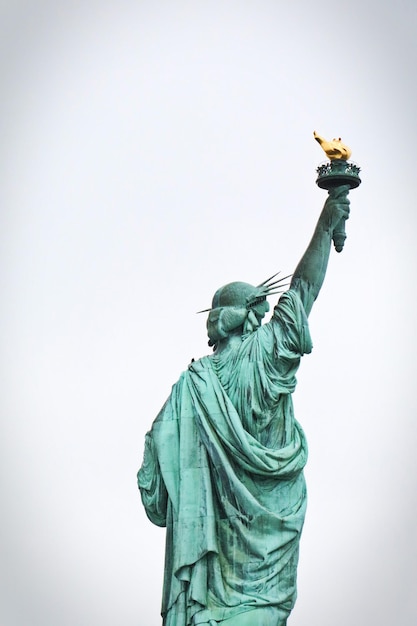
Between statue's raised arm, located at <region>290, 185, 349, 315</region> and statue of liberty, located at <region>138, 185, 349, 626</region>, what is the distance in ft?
0.04

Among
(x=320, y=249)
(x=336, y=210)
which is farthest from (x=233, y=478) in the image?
(x=336, y=210)

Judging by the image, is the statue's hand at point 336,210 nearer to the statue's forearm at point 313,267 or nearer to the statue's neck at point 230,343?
the statue's forearm at point 313,267

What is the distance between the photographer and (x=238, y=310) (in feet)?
77.0

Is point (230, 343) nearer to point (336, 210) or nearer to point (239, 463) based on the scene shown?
point (239, 463)

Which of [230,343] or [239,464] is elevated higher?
[230,343]

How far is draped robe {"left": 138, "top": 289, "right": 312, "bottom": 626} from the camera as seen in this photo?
22.3 meters

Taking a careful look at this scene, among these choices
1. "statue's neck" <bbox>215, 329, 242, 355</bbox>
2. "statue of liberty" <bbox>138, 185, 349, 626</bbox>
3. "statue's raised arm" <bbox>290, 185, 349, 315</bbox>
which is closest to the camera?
"statue of liberty" <bbox>138, 185, 349, 626</bbox>

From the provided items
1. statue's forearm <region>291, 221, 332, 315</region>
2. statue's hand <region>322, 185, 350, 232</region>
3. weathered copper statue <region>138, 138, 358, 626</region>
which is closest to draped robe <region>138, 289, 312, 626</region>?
weathered copper statue <region>138, 138, 358, 626</region>

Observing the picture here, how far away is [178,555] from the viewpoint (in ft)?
73.5

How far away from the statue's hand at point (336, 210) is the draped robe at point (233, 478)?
85cm

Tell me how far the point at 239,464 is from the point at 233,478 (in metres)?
0.17

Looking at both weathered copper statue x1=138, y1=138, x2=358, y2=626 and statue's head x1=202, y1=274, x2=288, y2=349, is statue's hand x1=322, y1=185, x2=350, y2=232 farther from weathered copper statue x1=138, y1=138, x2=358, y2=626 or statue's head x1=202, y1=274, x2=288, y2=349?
statue's head x1=202, y1=274, x2=288, y2=349

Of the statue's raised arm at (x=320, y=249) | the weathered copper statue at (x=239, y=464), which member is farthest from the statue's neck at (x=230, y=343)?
the statue's raised arm at (x=320, y=249)

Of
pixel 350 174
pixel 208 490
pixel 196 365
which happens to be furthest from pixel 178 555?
pixel 350 174
